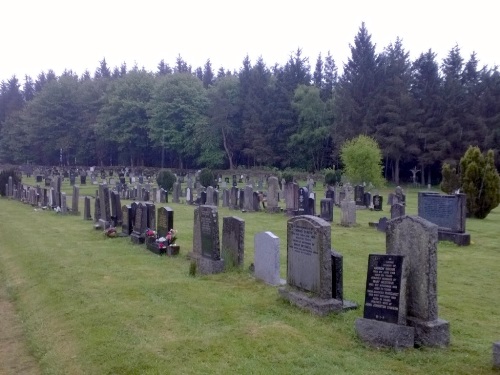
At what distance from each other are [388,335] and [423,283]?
2.71 feet

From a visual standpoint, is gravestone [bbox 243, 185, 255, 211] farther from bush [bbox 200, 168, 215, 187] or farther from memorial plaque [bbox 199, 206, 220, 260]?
bush [bbox 200, 168, 215, 187]

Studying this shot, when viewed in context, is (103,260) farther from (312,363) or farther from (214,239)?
(312,363)

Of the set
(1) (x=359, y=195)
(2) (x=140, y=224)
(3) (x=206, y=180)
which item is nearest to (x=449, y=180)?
(1) (x=359, y=195)

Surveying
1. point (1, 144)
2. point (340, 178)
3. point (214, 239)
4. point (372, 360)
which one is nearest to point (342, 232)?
point (214, 239)

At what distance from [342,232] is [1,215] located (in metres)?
15.7

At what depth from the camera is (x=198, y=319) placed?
7.85 m

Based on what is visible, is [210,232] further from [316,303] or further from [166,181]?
[166,181]

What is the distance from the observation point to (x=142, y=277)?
35.3 feet

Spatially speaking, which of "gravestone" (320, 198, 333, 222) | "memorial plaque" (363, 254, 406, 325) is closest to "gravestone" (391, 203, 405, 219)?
"gravestone" (320, 198, 333, 222)

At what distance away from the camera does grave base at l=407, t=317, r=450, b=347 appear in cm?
658

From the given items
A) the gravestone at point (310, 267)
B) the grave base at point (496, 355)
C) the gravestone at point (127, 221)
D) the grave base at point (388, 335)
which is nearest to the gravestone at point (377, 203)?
the gravestone at point (127, 221)

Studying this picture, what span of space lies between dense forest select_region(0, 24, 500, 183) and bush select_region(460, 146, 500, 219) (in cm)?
2494

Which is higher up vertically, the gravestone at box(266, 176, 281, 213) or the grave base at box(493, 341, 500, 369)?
the gravestone at box(266, 176, 281, 213)

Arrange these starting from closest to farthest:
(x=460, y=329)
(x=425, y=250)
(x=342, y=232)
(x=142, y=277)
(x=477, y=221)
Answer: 1. (x=425, y=250)
2. (x=460, y=329)
3. (x=142, y=277)
4. (x=342, y=232)
5. (x=477, y=221)
